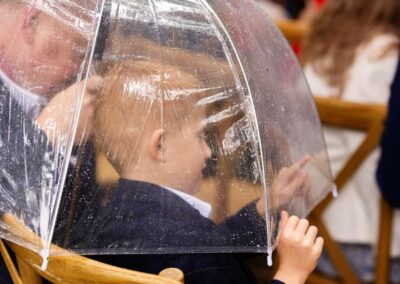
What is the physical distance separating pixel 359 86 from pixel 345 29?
199 mm

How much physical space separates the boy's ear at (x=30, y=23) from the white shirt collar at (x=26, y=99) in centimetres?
9

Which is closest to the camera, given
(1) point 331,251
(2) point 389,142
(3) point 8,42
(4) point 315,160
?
(3) point 8,42

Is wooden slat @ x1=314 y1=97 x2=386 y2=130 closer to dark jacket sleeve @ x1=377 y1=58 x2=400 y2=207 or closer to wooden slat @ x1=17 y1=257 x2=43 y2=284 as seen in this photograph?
dark jacket sleeve @ x1=377 y1=58 x2=400 y2=207

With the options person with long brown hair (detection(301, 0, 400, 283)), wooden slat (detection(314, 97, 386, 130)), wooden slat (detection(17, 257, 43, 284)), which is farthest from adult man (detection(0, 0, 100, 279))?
person with long brown hair (detection(301, 0, 400, 283))

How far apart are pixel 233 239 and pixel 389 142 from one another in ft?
3.25

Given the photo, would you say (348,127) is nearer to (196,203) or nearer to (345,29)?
(345,29)

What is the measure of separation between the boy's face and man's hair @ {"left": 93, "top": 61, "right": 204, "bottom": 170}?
2cm

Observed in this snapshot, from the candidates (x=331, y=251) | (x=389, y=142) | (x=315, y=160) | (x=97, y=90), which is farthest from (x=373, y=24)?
(x=97, y=90)

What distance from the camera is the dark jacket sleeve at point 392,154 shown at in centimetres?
234

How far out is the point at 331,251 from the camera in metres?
2.67

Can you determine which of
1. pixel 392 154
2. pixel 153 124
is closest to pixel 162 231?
pixel 153 124

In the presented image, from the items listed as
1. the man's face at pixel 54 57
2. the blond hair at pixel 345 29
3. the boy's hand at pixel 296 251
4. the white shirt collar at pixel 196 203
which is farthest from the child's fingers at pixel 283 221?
the blond hair at pixel 345 29

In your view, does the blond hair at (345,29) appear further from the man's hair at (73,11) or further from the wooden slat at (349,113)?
the man's hair at (73,11)

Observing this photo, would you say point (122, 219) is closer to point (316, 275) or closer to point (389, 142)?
→ point (389, 142)
